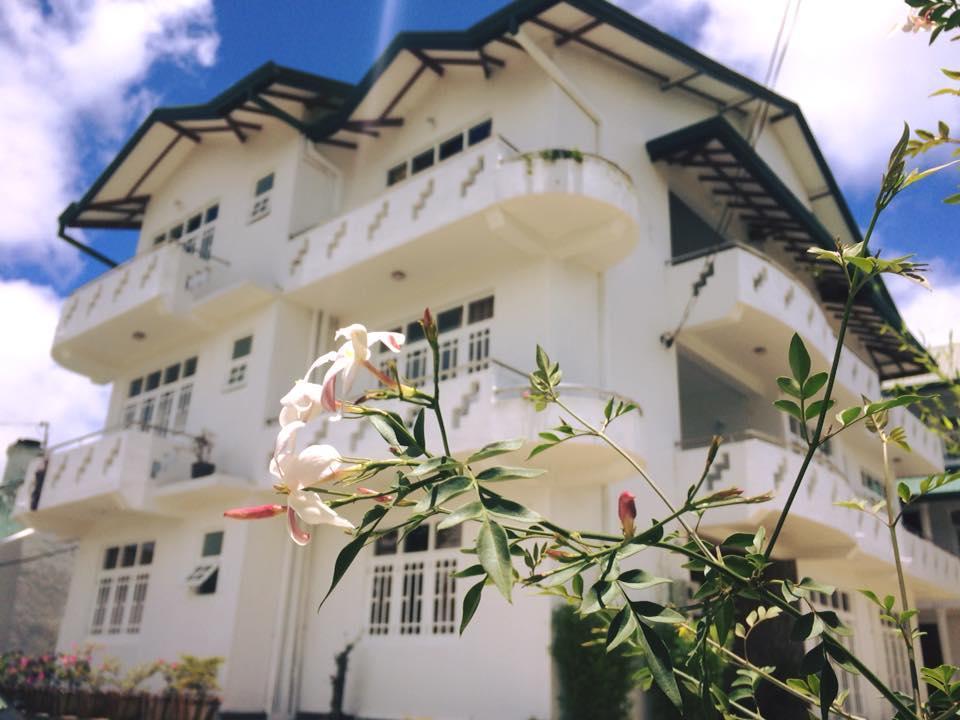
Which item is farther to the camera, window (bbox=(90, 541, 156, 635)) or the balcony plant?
window (bbox=(90, 541, 156, 635))

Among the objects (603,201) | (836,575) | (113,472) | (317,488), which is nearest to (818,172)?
(836,575)

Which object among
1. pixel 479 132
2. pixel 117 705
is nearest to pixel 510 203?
pixel 479 132

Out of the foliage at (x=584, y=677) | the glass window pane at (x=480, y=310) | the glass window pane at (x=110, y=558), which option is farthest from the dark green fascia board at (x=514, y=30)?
the glass window pane at (x=110, y=558)

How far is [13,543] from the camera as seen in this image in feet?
61.6

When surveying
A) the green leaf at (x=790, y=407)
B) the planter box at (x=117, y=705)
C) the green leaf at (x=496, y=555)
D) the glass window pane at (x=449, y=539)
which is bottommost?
the planter box at (x=117, y=705)

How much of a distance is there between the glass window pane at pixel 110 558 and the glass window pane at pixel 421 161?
870 cm

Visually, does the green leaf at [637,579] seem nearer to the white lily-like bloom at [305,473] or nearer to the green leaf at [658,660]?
the green leaf at [658,660]

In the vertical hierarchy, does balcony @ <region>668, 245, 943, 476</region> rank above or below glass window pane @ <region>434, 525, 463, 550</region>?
above

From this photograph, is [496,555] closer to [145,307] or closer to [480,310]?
[480,310]

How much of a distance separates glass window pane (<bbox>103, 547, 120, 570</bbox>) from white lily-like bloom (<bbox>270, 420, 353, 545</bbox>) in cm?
1586

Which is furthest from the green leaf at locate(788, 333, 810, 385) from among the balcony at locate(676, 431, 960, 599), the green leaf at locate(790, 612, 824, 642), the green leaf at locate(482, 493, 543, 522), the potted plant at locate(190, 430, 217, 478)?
the potted plant at locate(190, 430, 217, 478)

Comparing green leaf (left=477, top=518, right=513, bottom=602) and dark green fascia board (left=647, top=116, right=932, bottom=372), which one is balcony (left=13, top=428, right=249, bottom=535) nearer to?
dark green fascia board (left=647, top=116, right=932, bottom=372)

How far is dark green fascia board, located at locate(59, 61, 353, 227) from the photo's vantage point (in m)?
Result: 15.0

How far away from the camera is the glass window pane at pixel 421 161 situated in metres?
14.6
